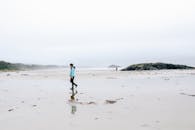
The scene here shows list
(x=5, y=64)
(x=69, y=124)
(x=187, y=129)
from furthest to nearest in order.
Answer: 1. (x=5, y=64)
2. (x=69, y=124)
3. (x=187, y=129)

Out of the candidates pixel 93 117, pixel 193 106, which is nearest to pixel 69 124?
pixel 93 117

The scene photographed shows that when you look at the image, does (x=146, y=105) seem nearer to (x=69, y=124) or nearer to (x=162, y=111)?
(x=162, y=111)

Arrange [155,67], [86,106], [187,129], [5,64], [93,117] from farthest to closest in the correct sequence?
[5,64]
[155,67]
[86,106]
[93,117]
[187,129]

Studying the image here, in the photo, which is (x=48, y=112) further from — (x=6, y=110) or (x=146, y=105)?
(x=146, y=105)

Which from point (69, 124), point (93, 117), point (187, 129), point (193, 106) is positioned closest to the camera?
point (187, 129)

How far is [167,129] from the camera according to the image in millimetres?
11148

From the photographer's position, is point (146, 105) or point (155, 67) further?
point (155, 67)

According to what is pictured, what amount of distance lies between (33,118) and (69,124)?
239 cm

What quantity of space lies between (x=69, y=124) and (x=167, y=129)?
3913 millimetres

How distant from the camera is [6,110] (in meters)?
17.0

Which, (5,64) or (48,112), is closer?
(48,112)

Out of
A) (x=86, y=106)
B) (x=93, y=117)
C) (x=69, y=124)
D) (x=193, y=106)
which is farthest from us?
(x=86, y=106)

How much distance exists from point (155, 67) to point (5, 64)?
75918 mm

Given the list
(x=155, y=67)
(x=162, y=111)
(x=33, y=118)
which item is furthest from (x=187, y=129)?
(x=155, y=67)
